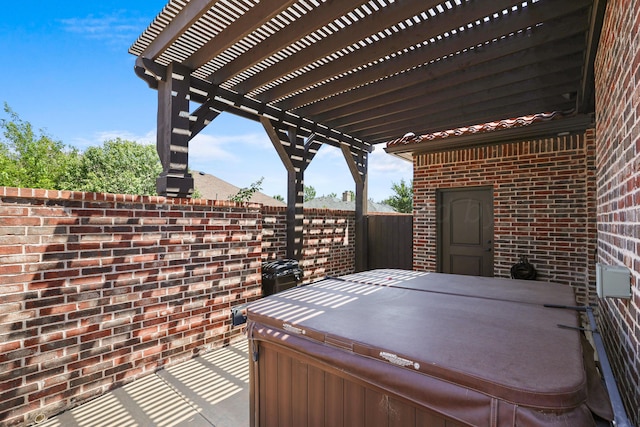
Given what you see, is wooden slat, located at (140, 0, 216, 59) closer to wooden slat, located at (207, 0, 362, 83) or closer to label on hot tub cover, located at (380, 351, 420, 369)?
wooden slat, located at (207, 0, 362, 83)

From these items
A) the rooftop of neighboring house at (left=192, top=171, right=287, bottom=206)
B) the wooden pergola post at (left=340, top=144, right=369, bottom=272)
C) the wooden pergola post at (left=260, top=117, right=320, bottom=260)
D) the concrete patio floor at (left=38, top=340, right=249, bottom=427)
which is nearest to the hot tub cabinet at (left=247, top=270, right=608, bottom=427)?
the concrete patio floor at (left=38, top=340, right=249, bottom=427)

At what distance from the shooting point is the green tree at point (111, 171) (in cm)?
1630

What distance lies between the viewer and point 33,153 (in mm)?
17969

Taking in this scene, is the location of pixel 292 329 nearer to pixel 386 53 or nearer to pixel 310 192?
pixel 386 53

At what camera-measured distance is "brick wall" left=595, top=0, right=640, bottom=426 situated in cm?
119

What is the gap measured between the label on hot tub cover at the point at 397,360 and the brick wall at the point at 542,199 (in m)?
4.14

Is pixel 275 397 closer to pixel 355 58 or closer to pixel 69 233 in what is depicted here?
pixel 69 233

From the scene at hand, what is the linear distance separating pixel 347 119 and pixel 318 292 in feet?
13.2

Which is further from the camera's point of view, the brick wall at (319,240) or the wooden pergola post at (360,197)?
the wooden pergola post at (360,197)

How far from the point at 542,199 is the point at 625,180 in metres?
3.54

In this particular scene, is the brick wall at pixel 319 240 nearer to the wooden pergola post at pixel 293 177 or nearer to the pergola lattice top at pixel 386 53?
the wooden pergola post at pixel 293 177

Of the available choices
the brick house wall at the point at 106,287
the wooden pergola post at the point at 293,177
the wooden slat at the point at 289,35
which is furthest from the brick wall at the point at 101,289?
the wooden slat at the point at 289,35

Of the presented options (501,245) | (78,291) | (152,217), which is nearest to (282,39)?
(152,217)

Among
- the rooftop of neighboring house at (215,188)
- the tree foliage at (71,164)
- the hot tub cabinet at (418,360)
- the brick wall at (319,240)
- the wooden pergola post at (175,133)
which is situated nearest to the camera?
the hot tub cabinet at (418,360)
